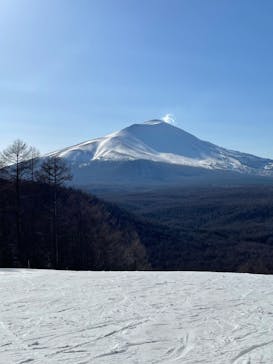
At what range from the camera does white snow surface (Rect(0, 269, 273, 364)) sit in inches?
266

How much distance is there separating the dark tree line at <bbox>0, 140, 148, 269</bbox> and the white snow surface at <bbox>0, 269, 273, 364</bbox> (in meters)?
13.1

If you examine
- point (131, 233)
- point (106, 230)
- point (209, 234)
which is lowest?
point (209, 234)

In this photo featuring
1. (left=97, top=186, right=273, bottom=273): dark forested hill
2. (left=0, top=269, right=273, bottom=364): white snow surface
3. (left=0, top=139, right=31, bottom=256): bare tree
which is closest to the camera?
(left=0, top=269, right=273, bottom=364): white snow surface

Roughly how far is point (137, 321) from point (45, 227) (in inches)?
1053

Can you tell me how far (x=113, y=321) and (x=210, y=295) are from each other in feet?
11.6

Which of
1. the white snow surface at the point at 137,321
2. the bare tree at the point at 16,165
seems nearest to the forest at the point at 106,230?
the bare tree at the point at 16,165

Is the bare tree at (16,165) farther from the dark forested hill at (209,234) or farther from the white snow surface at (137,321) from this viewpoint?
the dark forested hill at (209,234)

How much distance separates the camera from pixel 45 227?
34.5m

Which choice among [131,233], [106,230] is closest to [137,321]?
[106,230]

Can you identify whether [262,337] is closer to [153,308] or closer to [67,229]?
[153,308]

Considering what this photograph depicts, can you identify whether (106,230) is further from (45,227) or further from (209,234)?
(209,234)

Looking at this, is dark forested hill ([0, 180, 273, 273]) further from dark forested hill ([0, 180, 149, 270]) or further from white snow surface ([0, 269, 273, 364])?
white snow surface ([0, 269, 273, 364])

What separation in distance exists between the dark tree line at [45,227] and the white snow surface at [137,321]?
515 inches

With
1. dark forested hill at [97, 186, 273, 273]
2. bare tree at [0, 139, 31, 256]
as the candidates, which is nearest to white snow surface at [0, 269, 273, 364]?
bare tree at [0, 139, 31, 256]
